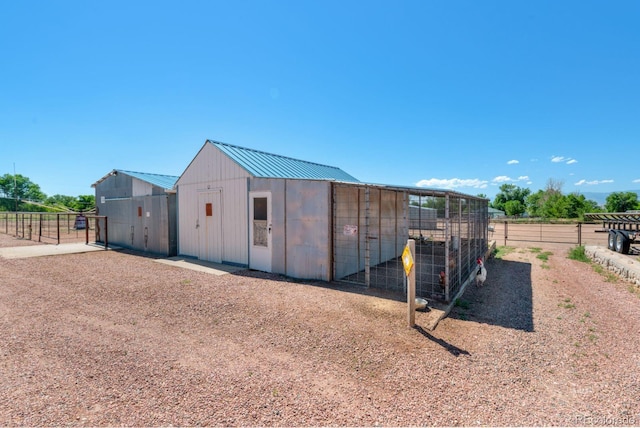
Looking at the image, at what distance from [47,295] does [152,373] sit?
4.81 metres

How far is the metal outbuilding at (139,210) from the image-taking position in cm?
1160

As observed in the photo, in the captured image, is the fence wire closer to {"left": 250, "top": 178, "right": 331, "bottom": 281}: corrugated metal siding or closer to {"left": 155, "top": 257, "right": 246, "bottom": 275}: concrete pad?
{"left": 155, "top": 257, "right": 246, "bottom": 275}: concrete pad

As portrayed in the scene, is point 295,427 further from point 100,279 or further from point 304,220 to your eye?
point 100,279

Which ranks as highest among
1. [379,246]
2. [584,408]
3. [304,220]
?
[304,220]

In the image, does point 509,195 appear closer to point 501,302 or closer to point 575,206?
point 575,206

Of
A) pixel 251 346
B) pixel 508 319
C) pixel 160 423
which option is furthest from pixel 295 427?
pixel 508 319

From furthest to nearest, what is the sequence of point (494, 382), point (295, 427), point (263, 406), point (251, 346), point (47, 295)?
point (47, 295) → point (251, 346) → point (494, 382) → point (263, 406) → point (295, 427)

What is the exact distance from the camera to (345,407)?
2.85m

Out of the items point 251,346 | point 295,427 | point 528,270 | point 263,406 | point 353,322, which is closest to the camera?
point 295,427

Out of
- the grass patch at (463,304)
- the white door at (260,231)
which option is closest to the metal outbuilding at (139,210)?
the white door at (260,231)

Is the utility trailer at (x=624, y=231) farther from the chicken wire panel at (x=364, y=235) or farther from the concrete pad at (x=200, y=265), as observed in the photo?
the concrete pad at (x=200, y=265)

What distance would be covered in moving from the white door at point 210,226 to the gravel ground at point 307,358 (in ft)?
10.3

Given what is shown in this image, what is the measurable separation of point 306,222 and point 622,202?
7024 cm

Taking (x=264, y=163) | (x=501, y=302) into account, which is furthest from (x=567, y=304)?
(x=264, y=163)
